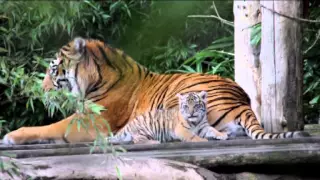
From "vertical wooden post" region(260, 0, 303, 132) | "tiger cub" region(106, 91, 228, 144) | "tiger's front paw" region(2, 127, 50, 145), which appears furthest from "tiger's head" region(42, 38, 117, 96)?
"vertical wooden post" region(260, 0, 303, 132)

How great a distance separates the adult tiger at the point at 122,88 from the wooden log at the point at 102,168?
1306mm

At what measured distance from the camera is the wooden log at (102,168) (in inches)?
121

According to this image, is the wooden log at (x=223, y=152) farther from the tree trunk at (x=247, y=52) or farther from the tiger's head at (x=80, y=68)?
the tree trunk at (x=247, y=52)

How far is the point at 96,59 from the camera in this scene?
4969 mm

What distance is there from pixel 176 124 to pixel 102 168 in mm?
1228

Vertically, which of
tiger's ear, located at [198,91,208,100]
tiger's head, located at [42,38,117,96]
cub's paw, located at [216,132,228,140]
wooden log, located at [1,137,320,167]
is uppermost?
tiger's head, located at [42,38,117,96]

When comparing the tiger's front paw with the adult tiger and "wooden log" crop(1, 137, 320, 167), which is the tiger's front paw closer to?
the adult tiger

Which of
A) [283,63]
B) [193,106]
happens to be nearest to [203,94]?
[193,106]

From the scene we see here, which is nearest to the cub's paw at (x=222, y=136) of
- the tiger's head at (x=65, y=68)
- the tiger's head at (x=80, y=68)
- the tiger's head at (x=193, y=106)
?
the tiger's head at (x=193, y=106)

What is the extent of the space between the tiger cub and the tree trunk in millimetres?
1082

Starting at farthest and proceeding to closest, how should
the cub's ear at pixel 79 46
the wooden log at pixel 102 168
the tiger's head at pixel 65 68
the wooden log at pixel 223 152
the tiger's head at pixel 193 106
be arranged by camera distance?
the cub's ear at pixel 79 46, the tiger's head at pixel 65 68, the tiger's head at pixel 193 106, the wooden log at pixel 223 152, the wooden log at pixel 102 168

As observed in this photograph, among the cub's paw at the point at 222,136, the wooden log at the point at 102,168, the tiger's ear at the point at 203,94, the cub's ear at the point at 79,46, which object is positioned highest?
the cub's ear at the point at 79,46

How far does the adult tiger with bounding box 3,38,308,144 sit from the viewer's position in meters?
4.56

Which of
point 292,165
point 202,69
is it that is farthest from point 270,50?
point 202,69
